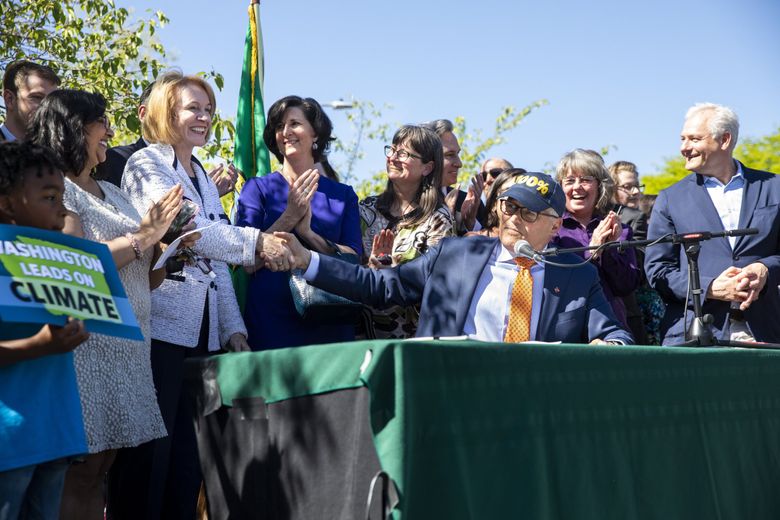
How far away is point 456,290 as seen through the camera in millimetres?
5008

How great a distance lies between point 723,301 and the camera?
658 centimetres

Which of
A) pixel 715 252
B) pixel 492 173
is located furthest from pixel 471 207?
pixel 715 252

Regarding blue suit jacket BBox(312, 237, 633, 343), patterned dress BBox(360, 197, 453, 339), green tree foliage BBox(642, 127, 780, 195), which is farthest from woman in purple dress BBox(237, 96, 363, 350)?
green tree foliage BBox(642, 127, 780, 195)

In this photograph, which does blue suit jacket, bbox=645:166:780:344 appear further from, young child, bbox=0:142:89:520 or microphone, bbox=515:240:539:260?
young child, bbox=0:142:89:520

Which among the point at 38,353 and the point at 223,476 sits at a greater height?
the point at 38,353

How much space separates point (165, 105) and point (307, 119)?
1104mm

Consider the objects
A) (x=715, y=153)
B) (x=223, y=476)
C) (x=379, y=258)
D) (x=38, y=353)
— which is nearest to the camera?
(x=38, y=353)

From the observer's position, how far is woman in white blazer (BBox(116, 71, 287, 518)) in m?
5.04

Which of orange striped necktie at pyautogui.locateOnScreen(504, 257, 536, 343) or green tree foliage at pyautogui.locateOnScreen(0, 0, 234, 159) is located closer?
orange striped necktie at pyautogui.locateOnScreen(504, 257, 536, 343)

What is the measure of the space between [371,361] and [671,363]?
1696 mm

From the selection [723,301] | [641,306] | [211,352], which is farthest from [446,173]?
[211,352]

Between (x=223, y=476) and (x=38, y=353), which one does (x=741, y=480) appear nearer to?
(x=223, y=476)

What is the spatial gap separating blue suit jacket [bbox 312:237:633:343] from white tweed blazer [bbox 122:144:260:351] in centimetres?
67

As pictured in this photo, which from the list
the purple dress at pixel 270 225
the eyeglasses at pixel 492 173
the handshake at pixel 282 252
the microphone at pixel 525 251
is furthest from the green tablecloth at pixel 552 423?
the eyeglasses at pixel 492 173
